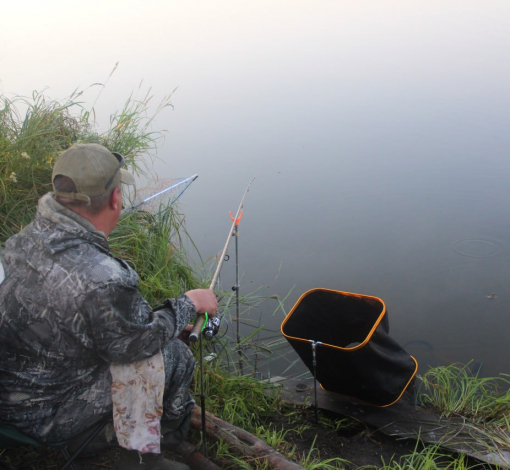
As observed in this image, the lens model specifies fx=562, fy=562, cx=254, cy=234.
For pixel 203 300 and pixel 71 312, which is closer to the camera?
pixel 71 312

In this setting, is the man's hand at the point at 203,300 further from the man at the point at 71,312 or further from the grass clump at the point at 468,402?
the grass clump at the point at 468,402

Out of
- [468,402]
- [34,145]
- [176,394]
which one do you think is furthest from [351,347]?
[34,145]

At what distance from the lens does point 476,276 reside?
14.1 feet

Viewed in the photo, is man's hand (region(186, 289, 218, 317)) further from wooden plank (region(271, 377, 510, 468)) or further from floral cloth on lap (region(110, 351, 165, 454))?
wooden plank (region(271, 377, 510, 468))

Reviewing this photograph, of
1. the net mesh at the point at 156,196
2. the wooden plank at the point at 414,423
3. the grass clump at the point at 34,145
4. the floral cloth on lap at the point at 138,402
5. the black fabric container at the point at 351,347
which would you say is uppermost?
the grass clump at the point at 34,145

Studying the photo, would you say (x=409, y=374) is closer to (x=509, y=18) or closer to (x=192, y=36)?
(x=192, y=36)

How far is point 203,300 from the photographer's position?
1.79 m

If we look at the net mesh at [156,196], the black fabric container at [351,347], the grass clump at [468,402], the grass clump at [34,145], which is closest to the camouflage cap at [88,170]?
the black fabric container at [351,347]

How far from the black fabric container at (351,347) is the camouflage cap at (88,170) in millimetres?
1208

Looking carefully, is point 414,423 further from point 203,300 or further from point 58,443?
point 58,443

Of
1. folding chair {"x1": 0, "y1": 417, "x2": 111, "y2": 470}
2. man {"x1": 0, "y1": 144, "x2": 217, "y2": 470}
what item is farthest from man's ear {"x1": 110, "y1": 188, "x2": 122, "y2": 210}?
folding chair {"x1": 0, "y1": 417, "x2": 111, "y2": 470}

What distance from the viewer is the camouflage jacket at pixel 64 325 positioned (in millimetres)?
1414

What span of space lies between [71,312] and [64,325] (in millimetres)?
52

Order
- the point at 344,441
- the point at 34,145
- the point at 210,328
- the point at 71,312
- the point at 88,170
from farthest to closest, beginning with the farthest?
the point at 34,145 < the point at 344,441 < the point at 210,328 < the point at 88,170 < the point at 71,312
